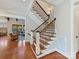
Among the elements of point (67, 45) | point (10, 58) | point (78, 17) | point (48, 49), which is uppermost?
point (78, 17)

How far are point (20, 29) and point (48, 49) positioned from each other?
1458 centimetres

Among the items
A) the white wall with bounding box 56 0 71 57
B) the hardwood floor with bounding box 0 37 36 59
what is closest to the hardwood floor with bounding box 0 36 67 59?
the hardwood floor with bounding box 0 37 36 59

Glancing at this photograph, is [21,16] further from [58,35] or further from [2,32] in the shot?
[2,32]

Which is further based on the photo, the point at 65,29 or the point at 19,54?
the point at 19,54

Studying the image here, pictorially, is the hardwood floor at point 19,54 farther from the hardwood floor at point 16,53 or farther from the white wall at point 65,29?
the white wall at point 65,29

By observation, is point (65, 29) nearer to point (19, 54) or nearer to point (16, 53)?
point (19, 54)

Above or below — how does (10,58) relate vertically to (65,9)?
Answer: below

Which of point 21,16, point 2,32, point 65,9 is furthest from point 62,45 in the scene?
point 2,32

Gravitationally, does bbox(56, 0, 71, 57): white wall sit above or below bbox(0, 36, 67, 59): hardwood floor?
above

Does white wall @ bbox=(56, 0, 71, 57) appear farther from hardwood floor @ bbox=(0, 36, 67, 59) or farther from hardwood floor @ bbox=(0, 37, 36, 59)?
hardwood floor @ bbox=(0, 37, 36, 59)

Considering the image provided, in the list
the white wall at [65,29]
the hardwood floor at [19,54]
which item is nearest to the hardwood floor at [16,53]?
the hardwood floor at [19,54]

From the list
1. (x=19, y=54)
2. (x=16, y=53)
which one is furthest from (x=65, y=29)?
(x=16, y=53)

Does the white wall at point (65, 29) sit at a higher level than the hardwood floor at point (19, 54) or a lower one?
higher

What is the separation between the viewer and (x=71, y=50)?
379 cm
